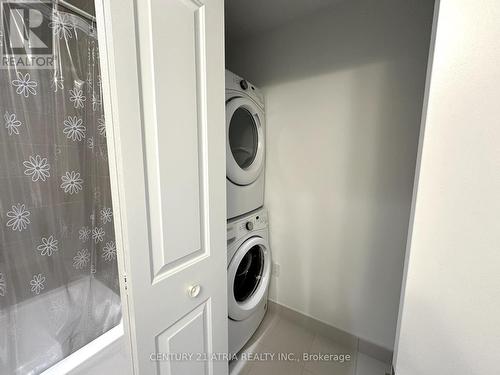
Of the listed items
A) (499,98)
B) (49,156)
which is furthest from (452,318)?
(49,156)

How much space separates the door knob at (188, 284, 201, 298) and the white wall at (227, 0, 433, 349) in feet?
3.24

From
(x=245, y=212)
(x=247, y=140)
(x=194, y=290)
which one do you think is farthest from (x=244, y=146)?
(x=194, y=290)

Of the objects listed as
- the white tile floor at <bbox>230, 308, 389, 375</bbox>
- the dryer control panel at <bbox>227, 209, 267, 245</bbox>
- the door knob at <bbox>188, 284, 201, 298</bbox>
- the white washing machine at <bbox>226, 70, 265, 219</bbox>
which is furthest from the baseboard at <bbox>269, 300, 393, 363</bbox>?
the door knob at <bbox>188, 284, 201, 298</bbox>

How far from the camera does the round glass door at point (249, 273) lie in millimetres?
1368

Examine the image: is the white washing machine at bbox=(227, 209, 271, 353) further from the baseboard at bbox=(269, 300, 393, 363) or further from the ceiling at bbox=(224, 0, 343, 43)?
the ceiling at bbox=(224, 0, 343, 43)

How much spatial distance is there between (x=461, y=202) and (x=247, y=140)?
1180 millimetres

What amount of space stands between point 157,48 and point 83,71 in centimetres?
84

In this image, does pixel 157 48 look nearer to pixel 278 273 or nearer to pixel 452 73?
pixel 452 73

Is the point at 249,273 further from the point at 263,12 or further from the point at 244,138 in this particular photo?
the point at 263,12

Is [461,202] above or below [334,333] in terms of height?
above

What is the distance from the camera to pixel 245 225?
1221 mm

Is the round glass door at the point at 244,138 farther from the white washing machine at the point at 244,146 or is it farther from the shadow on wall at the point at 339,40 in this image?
the shadow on wall at the point at 339,40

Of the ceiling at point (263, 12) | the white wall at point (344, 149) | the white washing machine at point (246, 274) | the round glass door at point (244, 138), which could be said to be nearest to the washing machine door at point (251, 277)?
the white washing machine at point (246, 274)

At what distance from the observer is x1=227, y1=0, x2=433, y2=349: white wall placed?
1.10 meters
